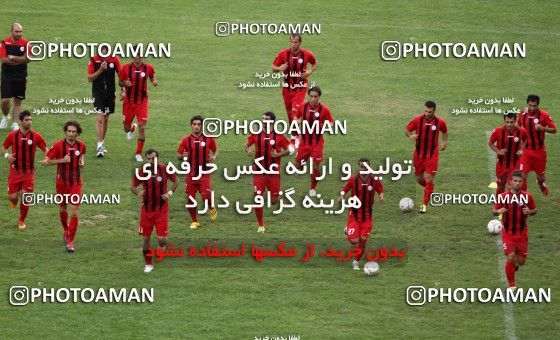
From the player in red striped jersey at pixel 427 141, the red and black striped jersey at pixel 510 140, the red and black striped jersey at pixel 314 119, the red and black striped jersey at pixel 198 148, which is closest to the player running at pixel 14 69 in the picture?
the red and black striped jersey at pixel 198 148

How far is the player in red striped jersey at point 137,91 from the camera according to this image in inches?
1211

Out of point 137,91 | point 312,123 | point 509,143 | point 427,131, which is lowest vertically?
point 509,143

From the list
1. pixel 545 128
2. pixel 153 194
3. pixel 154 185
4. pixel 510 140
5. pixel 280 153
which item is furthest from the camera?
pixel 545 128

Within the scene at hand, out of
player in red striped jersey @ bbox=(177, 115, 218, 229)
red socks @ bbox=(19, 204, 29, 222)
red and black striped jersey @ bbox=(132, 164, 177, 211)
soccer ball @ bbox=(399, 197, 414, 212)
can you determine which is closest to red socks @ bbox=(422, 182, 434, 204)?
soccer ball @ bbox=(399, 197, 414, 212)

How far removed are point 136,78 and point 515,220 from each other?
9.78 meters

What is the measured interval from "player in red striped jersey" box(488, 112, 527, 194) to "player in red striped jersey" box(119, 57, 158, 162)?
7.62 metres

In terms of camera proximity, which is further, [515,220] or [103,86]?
[103,86]

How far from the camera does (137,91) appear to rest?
31016 millimetres

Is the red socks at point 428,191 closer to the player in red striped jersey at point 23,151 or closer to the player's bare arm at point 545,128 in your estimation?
the player's bare arm at point 545,128

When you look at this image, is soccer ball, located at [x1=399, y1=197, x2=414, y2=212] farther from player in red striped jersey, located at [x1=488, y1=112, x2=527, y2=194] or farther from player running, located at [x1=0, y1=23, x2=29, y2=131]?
player running, located at [x1=0, y1=23, x2=29, y2=131]

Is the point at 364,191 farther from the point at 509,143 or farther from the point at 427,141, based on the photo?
the point at 509,143

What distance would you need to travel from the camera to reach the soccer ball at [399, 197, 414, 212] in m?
29.5

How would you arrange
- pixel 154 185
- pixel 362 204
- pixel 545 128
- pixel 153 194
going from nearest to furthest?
pixel 154 185, pixel 153 194, pixel 362 204, pixel 545 128

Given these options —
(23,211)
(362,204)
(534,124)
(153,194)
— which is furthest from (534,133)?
(23,211)
